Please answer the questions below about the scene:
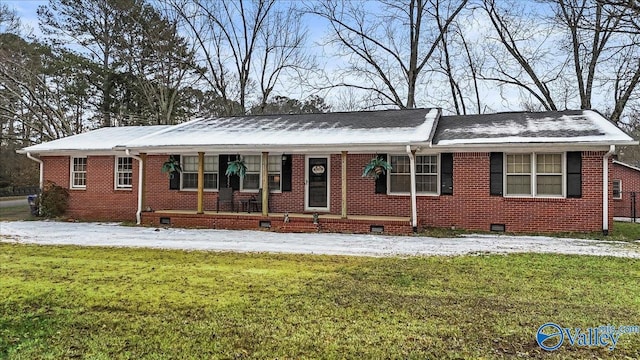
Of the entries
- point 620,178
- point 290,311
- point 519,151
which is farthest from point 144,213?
point 620,178

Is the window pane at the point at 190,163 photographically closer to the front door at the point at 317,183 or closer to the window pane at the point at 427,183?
the front door at the point at 317,183

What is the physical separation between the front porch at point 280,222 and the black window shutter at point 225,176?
0.97 m

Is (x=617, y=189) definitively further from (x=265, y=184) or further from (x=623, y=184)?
(x=265, y=184)

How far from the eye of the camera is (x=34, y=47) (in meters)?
24.4

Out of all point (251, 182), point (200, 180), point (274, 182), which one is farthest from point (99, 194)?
point (274, 182)

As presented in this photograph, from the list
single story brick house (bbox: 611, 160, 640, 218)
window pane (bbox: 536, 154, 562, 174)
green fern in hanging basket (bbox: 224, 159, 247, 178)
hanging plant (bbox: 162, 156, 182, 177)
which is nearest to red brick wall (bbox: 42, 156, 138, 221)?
hanging plant (bbox: 162, 156, 182, 177)

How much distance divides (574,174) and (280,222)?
7.56 m

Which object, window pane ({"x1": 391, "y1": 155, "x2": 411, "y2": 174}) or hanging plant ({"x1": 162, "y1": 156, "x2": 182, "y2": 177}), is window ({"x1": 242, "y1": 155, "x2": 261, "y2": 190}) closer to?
hanging plant ({"x1": 162, "y1": 156, "x2": 182, "y2": 177})

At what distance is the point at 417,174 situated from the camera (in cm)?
1176

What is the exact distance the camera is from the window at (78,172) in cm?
1474

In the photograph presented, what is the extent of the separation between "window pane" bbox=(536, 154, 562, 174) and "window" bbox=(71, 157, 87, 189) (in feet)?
46.5

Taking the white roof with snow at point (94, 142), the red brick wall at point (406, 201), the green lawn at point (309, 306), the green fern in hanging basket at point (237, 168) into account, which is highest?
the white roof with snow at point (94, 142)

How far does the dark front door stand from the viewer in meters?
12.6

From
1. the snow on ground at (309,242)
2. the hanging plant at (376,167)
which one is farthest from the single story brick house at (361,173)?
the snow on ground at (309,242)
